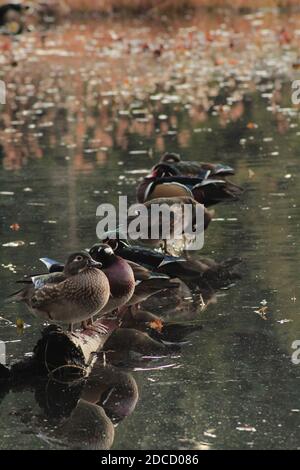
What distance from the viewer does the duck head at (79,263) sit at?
334 inches

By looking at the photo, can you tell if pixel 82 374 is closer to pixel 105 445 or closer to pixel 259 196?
pixel 105 445

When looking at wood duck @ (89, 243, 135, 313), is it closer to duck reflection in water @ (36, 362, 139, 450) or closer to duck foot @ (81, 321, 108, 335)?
duck foot @ (81, 321, 108, 335)

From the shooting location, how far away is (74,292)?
27.6ft

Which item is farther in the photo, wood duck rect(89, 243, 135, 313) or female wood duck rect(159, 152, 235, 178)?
female wood duck rect(159, 152, 235, 178)

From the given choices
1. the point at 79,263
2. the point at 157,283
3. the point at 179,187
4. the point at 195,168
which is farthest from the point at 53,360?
the point at 195,168

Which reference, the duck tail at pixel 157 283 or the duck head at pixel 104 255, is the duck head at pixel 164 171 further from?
the duck head at pixel 104 255

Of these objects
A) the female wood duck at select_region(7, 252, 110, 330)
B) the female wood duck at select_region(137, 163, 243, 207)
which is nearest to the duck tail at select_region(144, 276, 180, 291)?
the female wood duck at select_region(7, 252, 110, 330)

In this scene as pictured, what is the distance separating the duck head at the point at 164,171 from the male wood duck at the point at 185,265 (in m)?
1.19

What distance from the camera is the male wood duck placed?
32.7ft

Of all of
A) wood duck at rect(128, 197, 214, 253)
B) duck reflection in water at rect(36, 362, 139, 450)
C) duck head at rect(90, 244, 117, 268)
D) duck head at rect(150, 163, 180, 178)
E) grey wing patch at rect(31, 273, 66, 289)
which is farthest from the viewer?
duck head at rect(150, 163, 180, 178)

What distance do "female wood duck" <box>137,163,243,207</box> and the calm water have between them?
33 centimetres

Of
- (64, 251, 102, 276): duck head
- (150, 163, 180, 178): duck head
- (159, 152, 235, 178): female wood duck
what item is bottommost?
(159, 152, 235, 178): female wood duck

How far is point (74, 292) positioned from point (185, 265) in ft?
9.11
